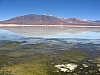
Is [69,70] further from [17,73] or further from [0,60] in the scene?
[0,60]

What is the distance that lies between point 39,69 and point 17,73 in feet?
5.12

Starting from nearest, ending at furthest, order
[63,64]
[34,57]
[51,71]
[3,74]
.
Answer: [3,74] < [51,71] < [63,64] < [34,57]

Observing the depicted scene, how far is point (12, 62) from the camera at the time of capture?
13289 mm

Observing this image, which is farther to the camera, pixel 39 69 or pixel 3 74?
pixel 39 69

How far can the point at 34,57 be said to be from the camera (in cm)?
1514

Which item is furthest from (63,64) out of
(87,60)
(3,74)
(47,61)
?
(3,74)

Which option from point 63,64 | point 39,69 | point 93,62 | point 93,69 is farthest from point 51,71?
point 93,62

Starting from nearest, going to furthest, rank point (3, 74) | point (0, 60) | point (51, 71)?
point (3, 74), point (51, 71), point (0, 60)

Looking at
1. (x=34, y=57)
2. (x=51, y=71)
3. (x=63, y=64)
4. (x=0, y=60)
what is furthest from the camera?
(x=34, y=57)

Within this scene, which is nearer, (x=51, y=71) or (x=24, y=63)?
(x=51, y=71)

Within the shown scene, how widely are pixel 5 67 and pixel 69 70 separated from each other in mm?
4135

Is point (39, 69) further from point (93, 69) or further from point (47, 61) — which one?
point (93, 69)

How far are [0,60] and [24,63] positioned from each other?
Result: 2.07 meters

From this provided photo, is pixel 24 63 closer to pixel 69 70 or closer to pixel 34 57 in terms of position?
pixel 34 57
